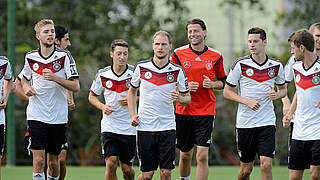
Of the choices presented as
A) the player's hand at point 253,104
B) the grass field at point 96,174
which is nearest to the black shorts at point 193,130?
the player's hand at point 253,104

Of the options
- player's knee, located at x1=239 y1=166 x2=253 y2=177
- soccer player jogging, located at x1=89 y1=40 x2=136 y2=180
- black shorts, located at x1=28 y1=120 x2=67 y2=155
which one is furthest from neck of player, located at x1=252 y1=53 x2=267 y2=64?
black shorts, located at x1=28 y1=120 x2=67 y2=155

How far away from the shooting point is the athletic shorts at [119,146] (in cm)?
836

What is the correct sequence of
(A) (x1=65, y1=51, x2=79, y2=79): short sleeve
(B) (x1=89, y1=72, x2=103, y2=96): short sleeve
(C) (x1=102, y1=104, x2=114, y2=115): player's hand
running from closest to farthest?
(A) (x1=65, y1=51, x2=79, y2=79): short sleeve → (C) (x1=102, y1=104, x2=114, y2=115): player's hand → (B) (x1=89, y1=72, x2=103, y2=96): short sleeve

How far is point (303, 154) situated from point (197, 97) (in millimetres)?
1921

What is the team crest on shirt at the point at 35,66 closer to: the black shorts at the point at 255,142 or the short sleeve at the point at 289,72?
the black shorts at the point at 255,142

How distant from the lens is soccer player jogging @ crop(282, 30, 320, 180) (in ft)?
23.2

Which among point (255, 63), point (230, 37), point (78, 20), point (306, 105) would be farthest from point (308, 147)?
point (230, 37)

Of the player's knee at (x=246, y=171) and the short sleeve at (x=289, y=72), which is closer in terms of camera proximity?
the short sleeve at (x=289, y=72)

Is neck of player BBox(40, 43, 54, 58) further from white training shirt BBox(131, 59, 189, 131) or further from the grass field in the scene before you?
the grass field

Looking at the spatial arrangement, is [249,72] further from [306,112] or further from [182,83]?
[306,112]

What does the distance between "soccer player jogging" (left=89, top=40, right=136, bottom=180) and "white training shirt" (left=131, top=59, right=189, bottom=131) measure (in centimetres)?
60

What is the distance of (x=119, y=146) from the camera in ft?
27.7

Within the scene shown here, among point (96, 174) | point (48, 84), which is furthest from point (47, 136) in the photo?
point (96, 174)

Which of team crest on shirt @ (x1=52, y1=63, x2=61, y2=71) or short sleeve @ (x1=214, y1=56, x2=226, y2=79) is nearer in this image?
team crest on shirt @ (x1=52, y1=63, x2=61, y2=71)
